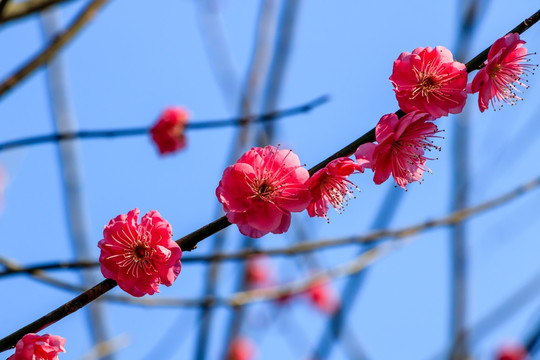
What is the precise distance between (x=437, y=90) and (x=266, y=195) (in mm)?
551

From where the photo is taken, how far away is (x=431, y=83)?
168cm

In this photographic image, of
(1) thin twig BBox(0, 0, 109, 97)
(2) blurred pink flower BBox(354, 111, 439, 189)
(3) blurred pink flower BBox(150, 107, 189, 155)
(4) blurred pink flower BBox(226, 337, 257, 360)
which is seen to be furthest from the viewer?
(4) blurred pink flower BBox(226, 337, 257, 360)

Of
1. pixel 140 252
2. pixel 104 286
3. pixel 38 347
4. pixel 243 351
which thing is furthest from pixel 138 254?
pixel 243 351

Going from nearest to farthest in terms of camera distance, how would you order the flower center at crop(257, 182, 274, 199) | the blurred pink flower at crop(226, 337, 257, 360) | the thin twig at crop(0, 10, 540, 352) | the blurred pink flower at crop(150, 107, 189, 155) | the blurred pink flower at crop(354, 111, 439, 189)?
the thin twig at crop(0, 10, 540, 352) < the blurred pink flower at crop(354, 111, 439, 189) < the flower center at crop(257, 182, 274, 199) < the blurred pink flower at crop(150, 107, 189, 155) < the blurred pink flower at crop(226, 337, 257, 360)

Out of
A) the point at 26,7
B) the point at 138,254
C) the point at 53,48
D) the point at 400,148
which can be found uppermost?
the point at 26,7

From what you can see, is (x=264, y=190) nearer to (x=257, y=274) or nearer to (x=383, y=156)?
(x=383, y=156)

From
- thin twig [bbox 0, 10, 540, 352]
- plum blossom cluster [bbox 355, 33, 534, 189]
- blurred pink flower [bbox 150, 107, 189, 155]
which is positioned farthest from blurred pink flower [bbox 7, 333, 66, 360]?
blurred pink flower [bbox 150, 107, 189, 155]

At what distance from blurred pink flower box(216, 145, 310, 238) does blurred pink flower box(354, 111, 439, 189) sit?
190 mm

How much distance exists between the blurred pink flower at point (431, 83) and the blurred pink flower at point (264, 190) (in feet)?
1.18

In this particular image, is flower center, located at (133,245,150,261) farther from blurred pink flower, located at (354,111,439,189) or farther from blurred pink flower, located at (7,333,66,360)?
blurred pink flower, located at (354,111,439,189)

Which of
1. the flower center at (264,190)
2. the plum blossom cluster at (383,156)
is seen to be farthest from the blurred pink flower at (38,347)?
the flower center at (264,190)

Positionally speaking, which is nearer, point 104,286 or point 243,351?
point 104,286

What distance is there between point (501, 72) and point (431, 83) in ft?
0.80

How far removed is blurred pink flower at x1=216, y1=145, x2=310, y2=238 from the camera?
5.20 feet
